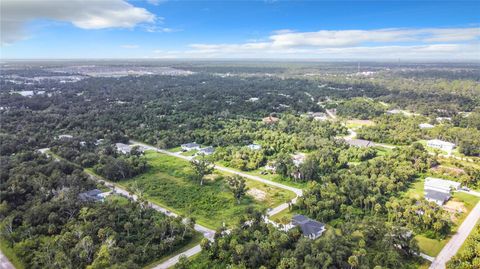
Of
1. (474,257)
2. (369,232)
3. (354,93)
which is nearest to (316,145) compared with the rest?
(369,232)

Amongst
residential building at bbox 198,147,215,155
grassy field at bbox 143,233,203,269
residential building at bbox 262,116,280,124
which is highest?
residential building at bbox 262,116,280,124

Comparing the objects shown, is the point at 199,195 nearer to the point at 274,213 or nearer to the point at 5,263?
the point at 274,213

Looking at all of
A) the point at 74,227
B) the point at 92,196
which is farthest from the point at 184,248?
the point at 92,196

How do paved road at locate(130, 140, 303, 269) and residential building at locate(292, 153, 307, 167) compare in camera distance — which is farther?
residential building at locate(292, 153, 307, 167)

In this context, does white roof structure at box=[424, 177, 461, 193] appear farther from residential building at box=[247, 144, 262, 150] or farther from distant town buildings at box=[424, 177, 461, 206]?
residential building at box=[247, 144, 262, 150]

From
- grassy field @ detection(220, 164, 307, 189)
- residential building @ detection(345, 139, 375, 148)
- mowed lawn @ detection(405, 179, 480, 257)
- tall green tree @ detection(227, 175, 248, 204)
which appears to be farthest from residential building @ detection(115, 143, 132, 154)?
mowed lawn @ detection(405, 179, 480, 257)

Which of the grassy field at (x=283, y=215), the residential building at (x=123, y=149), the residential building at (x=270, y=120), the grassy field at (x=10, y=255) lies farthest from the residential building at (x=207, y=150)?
the grassy field at (x=10, y=255)
